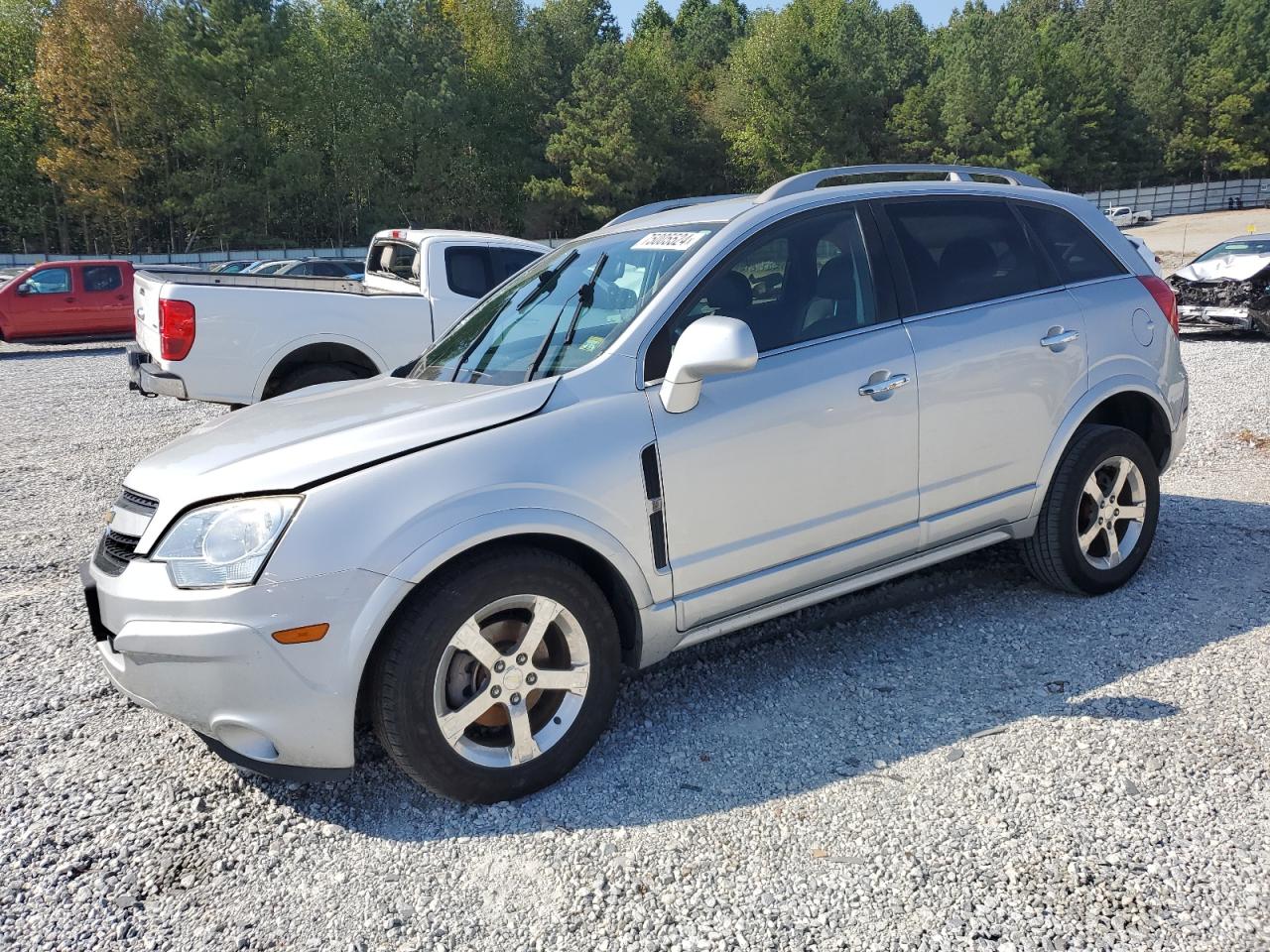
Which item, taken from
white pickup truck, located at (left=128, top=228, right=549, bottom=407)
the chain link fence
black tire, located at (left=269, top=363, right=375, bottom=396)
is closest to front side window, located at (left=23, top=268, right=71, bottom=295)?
white pickup truck, located at (left=128, top=228, right=549, bottom=407)

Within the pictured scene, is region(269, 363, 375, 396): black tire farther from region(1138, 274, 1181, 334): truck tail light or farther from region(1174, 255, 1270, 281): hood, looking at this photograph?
region(1174, 255, 1270, 281): hood

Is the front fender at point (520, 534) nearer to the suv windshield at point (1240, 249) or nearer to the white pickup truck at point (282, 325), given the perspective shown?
the white pickup truck at point (282, 325)

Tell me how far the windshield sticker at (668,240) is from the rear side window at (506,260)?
5.36 meters

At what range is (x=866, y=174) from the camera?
4082mm

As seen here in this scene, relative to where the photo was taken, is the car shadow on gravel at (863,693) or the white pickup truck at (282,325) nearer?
the car shadow on gravel at (863,693)

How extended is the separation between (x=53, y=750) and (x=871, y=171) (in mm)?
3855

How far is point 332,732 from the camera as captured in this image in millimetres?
2781

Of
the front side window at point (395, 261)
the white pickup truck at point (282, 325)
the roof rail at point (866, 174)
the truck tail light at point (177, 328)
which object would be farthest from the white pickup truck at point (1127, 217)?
the truck tail light at point (177, 328)

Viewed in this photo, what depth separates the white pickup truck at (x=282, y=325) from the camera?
7457mm

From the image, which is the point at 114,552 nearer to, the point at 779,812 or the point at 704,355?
the point at 704,355

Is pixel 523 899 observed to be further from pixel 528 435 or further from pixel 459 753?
pixel 528 435

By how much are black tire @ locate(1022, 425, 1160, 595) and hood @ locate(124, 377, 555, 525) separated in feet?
7.84

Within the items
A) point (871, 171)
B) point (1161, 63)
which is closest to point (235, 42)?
point (871, 171)

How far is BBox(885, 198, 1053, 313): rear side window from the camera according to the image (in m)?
3.95
